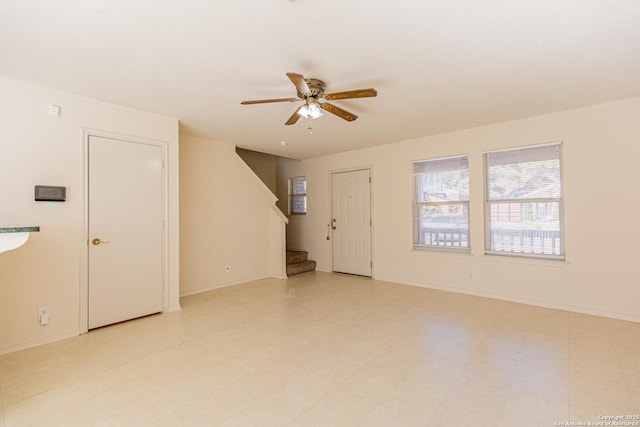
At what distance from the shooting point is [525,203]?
4.00 meters

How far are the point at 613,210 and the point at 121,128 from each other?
18.6ft

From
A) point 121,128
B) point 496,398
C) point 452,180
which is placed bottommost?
point 496,398

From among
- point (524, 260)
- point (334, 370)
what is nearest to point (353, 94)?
point (334, 370)

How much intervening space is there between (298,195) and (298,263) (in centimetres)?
163

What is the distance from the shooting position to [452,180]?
4688mm

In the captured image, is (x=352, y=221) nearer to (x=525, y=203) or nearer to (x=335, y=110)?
(x=525, y=203)

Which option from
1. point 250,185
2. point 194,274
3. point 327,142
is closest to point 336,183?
point 327,142

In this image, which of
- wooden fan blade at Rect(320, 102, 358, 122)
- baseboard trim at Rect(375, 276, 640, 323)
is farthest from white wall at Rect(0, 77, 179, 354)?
Answer: baseboard trim at Rect(375, 276, 640, 323)

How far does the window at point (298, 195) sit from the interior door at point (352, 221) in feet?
2.91

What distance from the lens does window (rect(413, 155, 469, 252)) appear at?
15.1ft

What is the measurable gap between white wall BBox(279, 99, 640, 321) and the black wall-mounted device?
14.5ft

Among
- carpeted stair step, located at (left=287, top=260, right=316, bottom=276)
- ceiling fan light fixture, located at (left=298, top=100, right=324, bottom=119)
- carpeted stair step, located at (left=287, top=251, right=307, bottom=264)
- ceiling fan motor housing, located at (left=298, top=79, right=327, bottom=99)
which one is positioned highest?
ceiling fan motor housing, located at (left=298, top=79, right=327, bottom=99)

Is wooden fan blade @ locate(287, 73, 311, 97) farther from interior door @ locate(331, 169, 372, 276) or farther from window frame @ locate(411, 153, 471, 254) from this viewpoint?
interior door @ locate(331, 169, 372, 276)

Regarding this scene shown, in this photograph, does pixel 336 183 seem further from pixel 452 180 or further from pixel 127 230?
pixel 127 230
